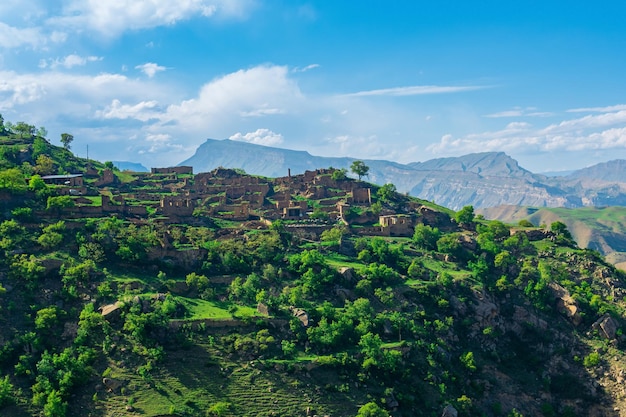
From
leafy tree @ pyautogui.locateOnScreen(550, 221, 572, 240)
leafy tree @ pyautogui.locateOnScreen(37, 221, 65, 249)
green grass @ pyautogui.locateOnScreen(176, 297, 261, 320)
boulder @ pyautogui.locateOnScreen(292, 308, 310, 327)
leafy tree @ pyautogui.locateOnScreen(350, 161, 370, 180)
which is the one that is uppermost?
leafy tree @ pyautogui.locateOnScreen(350, 161, 370, 180)

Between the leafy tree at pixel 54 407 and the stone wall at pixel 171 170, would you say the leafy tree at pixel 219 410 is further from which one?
the stone wall at pixel 171 170

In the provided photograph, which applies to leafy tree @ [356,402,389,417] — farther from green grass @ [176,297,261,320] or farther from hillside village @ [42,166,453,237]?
hillside village @ [42,166,453,237]

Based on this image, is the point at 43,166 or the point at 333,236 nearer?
the point at 333,236

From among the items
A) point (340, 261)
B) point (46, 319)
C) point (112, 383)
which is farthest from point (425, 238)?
point (46, 319)

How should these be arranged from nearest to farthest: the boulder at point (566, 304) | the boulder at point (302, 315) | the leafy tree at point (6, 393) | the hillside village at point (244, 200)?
the leafy tree at point (6, 393), the boulder at point (302, 315), the boulder at point (566, 304), the hillside village at point (244, 200)

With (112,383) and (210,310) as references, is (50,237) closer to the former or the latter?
(210,310)

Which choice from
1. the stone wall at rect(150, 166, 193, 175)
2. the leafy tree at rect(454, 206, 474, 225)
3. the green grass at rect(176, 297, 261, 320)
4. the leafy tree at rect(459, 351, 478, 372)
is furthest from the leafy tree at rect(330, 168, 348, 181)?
the leafy tree at rect(459, 351, 478, 372)

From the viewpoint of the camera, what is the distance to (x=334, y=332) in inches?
2203

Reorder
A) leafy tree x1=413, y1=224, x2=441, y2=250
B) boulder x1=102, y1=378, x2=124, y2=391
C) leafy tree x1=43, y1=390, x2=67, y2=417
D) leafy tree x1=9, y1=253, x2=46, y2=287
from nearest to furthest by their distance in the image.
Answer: leafy tree x1=43, y1=390, x2=67, y2=417 → boulder x1=102, y1=378, x2=124, y2=391 → leafy tree x1=9, y1=253, x2=46, y2=287 → leafy tree x1=413, y1=224, x2=441, y2=250

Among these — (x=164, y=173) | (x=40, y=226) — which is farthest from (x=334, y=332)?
(x=164, y=173)

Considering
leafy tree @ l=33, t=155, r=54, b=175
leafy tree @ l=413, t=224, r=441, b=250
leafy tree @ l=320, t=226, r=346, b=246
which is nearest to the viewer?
leafy tree @ l=320, t=226, r=346, b=246

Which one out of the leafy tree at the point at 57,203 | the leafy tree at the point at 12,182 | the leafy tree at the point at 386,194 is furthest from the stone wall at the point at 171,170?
the leafy tree at the point at 57,203

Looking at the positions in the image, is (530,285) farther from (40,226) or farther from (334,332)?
(40,226)

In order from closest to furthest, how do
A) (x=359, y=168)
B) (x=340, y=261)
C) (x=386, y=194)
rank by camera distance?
(x=340, y=261), (x=386, y=194), (x=359, y=168)
